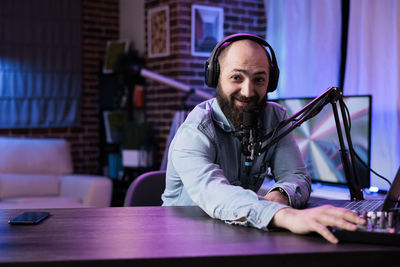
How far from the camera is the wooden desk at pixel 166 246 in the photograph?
1039 millimetres

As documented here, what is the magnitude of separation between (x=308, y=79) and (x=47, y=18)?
2851 millimetres

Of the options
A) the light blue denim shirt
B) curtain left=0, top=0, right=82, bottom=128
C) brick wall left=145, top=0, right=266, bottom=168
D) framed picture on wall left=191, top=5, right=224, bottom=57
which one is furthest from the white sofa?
the light blue denim shirt

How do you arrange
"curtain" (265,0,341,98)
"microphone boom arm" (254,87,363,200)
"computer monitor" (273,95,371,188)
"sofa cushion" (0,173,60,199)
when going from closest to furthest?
"microphone boom arm" (254,87,363,200)
"computer monitor" (273,95,371,188)
"curtain" (265,0,341,98)
"sofa cushion" (0,173,60,199)

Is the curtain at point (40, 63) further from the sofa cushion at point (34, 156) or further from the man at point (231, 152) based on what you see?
the man at point (231, 152)

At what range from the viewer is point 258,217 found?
4.29 ft

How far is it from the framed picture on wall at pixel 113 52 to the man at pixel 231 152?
3.79 m

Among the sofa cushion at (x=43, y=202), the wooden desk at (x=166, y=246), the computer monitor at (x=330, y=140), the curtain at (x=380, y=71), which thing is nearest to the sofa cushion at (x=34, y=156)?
the sofa cushion at (x=43, y=202)

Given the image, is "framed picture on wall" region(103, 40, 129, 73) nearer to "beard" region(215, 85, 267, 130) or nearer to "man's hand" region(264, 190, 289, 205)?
"beard" region(215, 85, 267, 130)

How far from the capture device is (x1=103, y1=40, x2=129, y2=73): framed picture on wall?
558 cm

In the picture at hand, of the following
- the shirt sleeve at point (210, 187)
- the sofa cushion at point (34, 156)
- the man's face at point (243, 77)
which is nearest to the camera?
the shirt sleeve at point (210, 187)

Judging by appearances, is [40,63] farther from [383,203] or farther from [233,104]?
[383,203]

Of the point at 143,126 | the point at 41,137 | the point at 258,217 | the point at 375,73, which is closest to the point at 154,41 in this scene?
Result: the point at 143,126

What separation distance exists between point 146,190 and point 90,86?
3892 mm

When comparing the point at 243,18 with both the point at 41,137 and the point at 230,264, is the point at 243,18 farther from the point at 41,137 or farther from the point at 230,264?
the point at 230,264
